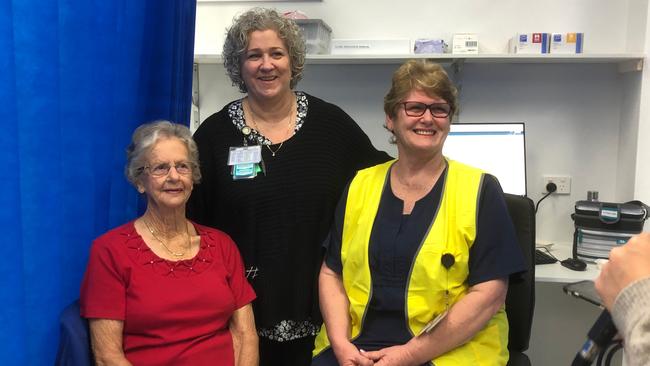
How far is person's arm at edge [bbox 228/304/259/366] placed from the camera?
1617 millimetres

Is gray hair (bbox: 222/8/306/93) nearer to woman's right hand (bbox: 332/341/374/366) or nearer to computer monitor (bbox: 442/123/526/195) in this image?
woman's right hand (bbox: 332/341/374/366)

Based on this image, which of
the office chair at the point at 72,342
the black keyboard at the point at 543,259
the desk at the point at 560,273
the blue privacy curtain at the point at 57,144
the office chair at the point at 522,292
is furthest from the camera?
the black keyboard at the point at 543,259

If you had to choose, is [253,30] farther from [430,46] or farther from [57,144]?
[430,46]

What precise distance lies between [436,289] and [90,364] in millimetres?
956

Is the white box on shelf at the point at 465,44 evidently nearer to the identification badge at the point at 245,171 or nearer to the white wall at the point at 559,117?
the white wall at the point at 559,117

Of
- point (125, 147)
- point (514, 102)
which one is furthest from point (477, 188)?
point (514, 102)

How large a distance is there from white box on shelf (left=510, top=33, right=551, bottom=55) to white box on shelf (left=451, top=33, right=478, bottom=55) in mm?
209

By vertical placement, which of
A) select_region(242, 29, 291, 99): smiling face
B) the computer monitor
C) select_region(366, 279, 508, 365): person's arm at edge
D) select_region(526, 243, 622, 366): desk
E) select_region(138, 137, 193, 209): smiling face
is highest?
select_region(242, 29, 291, 99): smiling face

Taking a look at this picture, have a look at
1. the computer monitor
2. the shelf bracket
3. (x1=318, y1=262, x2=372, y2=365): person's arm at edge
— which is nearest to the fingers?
(x1=318, y1=262, x2=372, y2=365): person's arm at edge

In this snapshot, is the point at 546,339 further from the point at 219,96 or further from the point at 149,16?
the point at 149,16

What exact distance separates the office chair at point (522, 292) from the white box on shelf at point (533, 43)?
1216 millimetres

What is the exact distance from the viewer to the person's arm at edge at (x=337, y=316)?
4.86 feet

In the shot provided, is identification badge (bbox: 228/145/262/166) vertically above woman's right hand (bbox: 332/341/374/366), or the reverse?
identification badge (bbox: 228/145/262/166)

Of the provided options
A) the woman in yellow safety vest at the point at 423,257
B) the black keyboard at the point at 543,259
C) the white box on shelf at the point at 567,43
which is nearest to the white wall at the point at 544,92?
the white box on shelf at the point at 567,43
